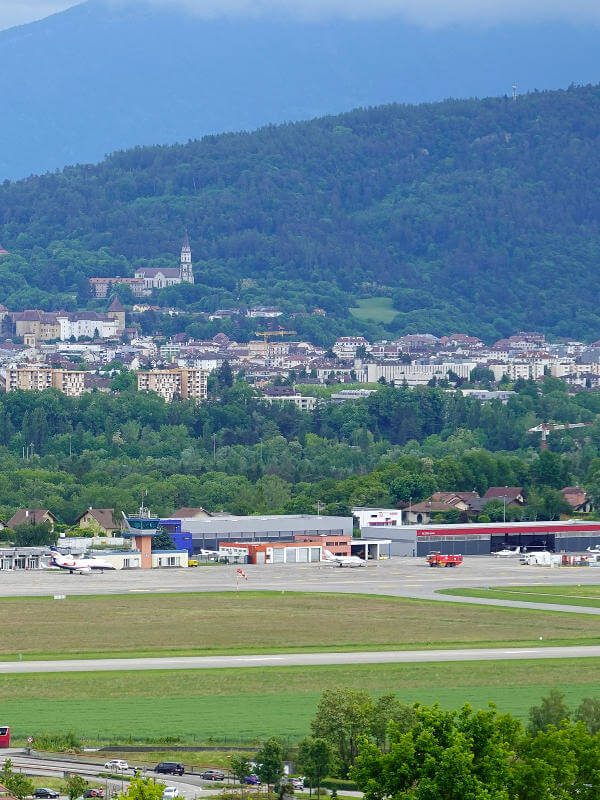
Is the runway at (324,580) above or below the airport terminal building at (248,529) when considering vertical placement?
below

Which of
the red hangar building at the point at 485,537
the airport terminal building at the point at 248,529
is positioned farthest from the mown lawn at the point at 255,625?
the red hangar building at the point at 485,537

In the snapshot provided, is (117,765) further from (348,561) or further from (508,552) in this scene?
(508,552)

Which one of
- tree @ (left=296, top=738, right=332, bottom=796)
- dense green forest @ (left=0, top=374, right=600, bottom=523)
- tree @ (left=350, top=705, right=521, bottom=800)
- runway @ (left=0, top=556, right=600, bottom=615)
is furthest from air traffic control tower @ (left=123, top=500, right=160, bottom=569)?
tree @ (left=350, top=705, right=521, bottom=800)

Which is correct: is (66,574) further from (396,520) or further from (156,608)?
(396,520)

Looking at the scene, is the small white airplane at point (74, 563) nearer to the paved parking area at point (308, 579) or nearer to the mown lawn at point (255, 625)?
the paved parking area at point (308, 579)

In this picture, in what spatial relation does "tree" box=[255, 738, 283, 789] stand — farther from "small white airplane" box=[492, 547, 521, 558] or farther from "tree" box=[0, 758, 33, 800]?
"small white airplane" box=[492, 547, 521, 558]

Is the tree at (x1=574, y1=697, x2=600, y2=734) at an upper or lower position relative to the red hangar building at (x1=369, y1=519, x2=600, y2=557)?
lower
